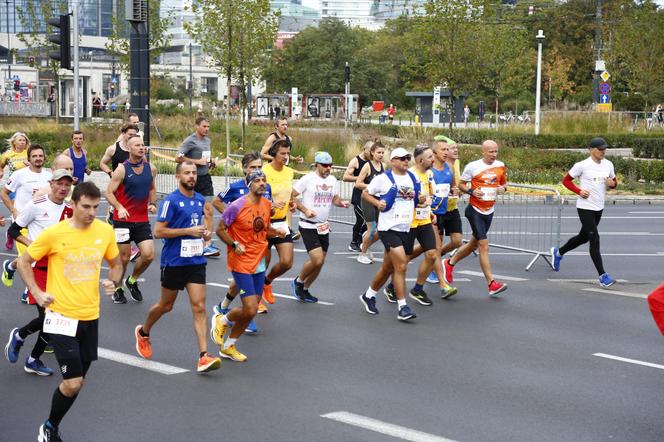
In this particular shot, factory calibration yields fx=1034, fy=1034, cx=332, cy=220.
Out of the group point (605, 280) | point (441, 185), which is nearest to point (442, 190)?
point (441, 185)

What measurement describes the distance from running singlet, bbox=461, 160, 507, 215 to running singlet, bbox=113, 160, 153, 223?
3957 millimetres

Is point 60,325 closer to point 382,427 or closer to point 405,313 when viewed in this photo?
point 382,427

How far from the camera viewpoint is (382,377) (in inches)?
338

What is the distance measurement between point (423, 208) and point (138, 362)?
12.9 feet

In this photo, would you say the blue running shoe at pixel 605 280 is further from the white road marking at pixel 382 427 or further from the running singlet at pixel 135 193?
the white road marking at pixel 382 427

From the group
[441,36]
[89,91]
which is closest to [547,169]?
[441,36]

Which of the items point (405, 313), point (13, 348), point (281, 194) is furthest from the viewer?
point (281, 194)

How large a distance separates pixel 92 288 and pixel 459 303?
6.03m

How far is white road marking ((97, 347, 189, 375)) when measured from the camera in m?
8.72

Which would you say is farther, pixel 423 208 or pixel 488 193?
pixel 488 193

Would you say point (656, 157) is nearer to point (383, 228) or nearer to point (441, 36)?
point (441, 36)

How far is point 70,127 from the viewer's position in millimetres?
39094

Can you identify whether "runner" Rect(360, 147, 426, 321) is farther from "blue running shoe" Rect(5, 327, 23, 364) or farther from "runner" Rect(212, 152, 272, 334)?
"blue running shoe" Rect(5, 327, 23, 364)

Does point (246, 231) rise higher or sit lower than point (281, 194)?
lower
